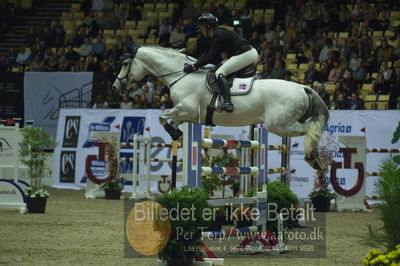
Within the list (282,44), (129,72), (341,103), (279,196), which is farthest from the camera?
(282,44)

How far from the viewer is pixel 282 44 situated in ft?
65.6

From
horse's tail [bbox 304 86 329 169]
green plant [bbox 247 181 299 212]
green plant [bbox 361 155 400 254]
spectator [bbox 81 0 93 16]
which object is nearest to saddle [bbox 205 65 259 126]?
horse's tail [bbox 304 86 329 169]

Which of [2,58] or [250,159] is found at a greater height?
[2,58]

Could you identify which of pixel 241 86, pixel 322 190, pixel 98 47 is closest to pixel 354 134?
pixel 322 190

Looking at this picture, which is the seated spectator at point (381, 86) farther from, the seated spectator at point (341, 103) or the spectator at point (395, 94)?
the seated spectator at point (341, 103)

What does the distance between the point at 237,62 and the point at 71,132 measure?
9.38m

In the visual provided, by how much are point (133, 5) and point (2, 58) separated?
4463mm

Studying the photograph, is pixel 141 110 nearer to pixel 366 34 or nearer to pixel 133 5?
pixel 366 34

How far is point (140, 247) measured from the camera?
325 inches

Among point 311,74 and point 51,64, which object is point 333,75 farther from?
point 51,64

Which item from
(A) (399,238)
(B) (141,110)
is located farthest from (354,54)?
(A) (399,238)

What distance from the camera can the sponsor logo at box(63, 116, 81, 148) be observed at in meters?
18.4

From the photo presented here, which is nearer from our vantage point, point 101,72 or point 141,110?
point 141,110

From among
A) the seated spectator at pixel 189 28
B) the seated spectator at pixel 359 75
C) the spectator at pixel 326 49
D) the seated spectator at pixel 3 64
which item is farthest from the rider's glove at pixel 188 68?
the seated spectator at pixel 3 64
